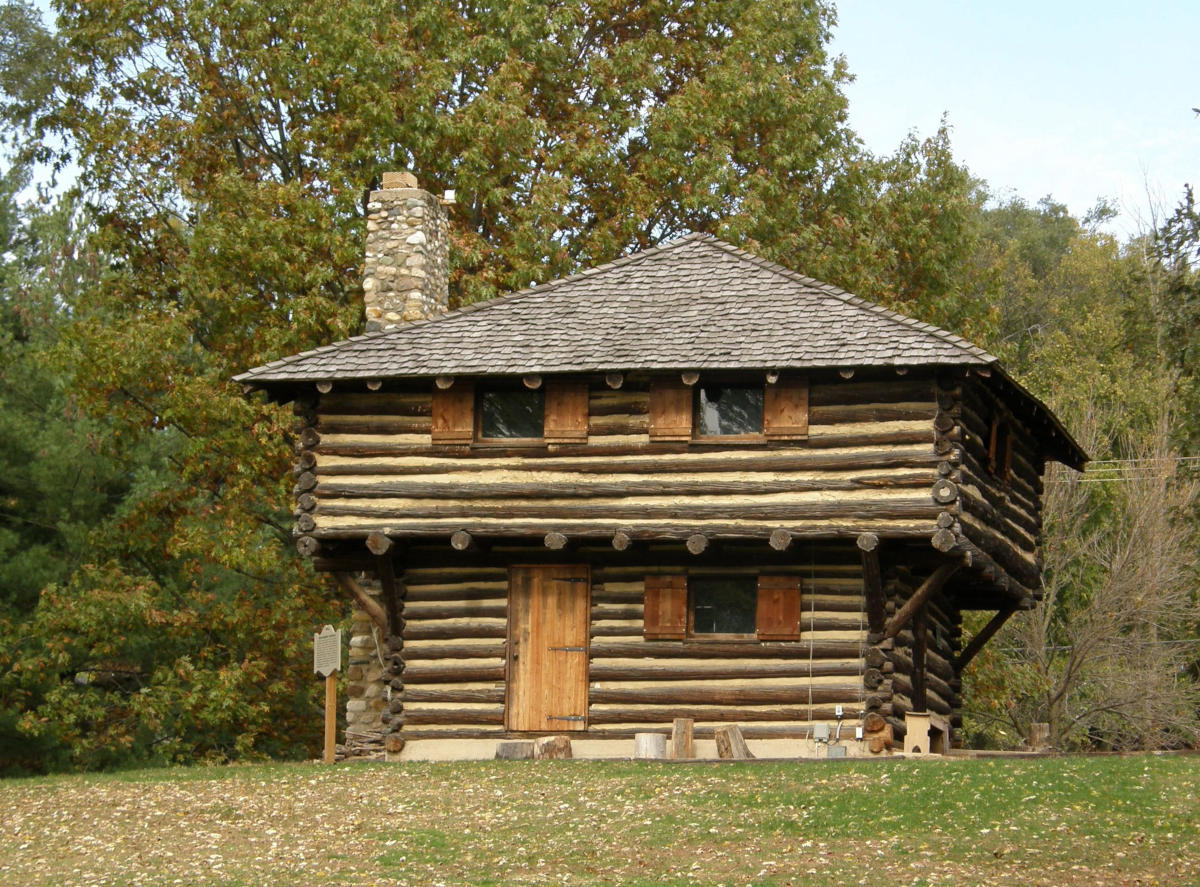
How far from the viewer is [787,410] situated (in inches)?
906

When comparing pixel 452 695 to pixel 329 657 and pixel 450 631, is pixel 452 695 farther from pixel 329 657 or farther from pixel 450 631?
pixel 329 657

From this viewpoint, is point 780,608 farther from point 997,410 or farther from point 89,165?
point 89,165

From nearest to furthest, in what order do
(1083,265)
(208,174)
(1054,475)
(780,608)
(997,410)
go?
(780,608) < (997,410) < (208,174) < (1054,475) < (1083,265)

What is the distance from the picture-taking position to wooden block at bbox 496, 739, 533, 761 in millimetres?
22891

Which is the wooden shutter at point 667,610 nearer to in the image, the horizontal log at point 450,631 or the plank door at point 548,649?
the plank door at point 548,649

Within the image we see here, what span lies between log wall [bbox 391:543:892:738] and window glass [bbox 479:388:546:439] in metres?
1.63

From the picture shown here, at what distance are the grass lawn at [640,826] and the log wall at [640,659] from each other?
2.76 meters

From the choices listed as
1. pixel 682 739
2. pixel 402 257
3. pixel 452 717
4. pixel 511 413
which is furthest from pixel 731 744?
pixel 402 257

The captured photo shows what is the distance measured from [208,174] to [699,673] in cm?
1554

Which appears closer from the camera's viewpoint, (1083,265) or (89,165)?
(89,165)

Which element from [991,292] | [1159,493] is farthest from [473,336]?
[1159,493]

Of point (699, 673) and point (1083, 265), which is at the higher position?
point (1083, 265)

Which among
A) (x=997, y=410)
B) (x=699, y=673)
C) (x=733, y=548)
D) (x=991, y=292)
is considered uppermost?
(x=991, y=292)

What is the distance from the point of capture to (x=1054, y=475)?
36.6 m
